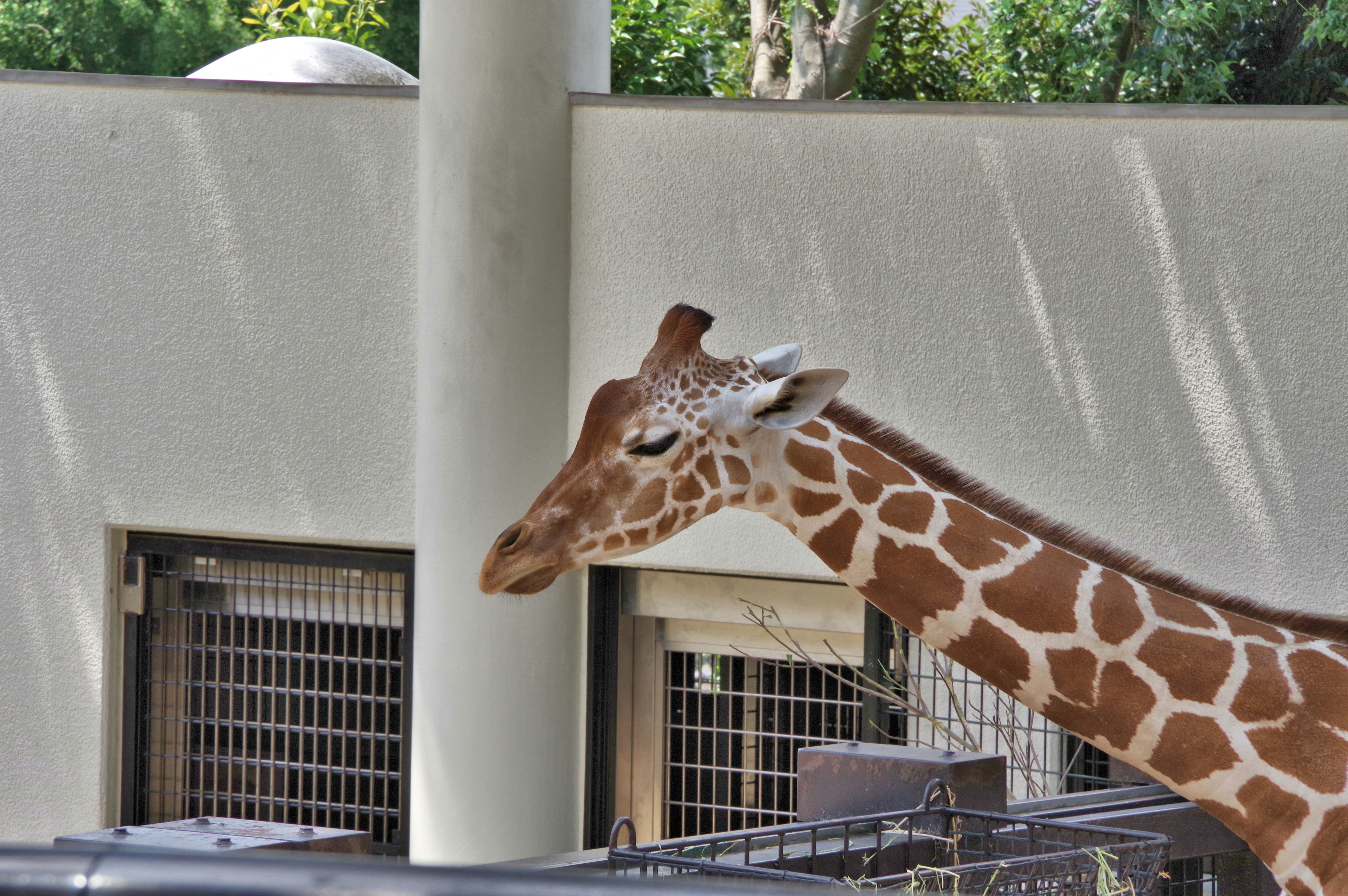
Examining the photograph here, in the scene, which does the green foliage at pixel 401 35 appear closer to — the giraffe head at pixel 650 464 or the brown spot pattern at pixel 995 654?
the giraffe head at pixel 650 464

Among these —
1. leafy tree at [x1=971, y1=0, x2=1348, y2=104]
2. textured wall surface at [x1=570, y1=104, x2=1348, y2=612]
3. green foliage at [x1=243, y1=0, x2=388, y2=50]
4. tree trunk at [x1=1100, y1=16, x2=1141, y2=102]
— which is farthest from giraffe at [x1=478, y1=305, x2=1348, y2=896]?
tree trunk at [x1=1100, y1=16, x2=1141, y2=102]

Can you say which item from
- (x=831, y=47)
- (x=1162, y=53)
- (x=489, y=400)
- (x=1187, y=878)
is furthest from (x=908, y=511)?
(x=1162, y=53)

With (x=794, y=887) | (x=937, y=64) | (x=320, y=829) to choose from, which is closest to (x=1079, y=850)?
(x=320, y=829)

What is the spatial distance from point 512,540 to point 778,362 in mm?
715

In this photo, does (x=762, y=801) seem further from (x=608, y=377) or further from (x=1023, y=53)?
(x=1023, y=53)

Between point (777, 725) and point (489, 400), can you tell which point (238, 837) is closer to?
point (489, 400)

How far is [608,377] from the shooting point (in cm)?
611

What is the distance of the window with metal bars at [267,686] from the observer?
21.7 feet

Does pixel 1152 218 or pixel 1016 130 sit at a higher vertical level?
pixel 1016 130

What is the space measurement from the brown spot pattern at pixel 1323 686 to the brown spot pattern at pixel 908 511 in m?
0.70

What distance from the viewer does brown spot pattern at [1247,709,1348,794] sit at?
259 cm

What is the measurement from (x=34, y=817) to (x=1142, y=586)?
5.69 m

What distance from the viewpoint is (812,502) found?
2.83 meters

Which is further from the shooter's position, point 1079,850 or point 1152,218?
point 1152,218
